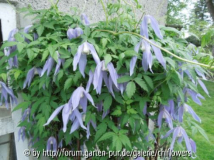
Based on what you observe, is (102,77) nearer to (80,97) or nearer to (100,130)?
(80,97)

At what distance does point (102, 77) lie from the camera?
34.0 inches

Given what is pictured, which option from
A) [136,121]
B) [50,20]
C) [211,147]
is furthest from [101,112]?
[211,147]

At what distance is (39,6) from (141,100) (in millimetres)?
875

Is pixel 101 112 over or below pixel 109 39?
below

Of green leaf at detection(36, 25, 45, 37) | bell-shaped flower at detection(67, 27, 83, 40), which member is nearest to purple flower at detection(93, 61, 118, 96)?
bell-shaped flower at detection(67, 27, 83, 40)

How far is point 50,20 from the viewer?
1.10m

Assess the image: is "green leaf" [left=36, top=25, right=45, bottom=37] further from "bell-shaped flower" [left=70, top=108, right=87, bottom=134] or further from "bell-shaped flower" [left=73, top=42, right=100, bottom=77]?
"bell-shaped flower" [left=70, top=108, right=87, bottom=134]

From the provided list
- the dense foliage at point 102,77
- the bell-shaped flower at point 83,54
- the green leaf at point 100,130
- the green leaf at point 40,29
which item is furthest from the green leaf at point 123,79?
the green leaf at point 40,29

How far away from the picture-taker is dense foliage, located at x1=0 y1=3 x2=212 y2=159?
85 cm

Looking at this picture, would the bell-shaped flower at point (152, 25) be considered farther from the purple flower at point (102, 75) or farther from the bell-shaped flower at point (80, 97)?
the bell-shaped flower at point (80, 97)

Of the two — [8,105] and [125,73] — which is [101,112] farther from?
[8,105]

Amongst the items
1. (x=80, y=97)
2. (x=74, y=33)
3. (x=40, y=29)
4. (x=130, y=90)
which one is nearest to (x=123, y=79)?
(x=130, y=90)

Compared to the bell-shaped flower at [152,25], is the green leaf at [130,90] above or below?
below

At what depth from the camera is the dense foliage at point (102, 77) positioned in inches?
33.3
